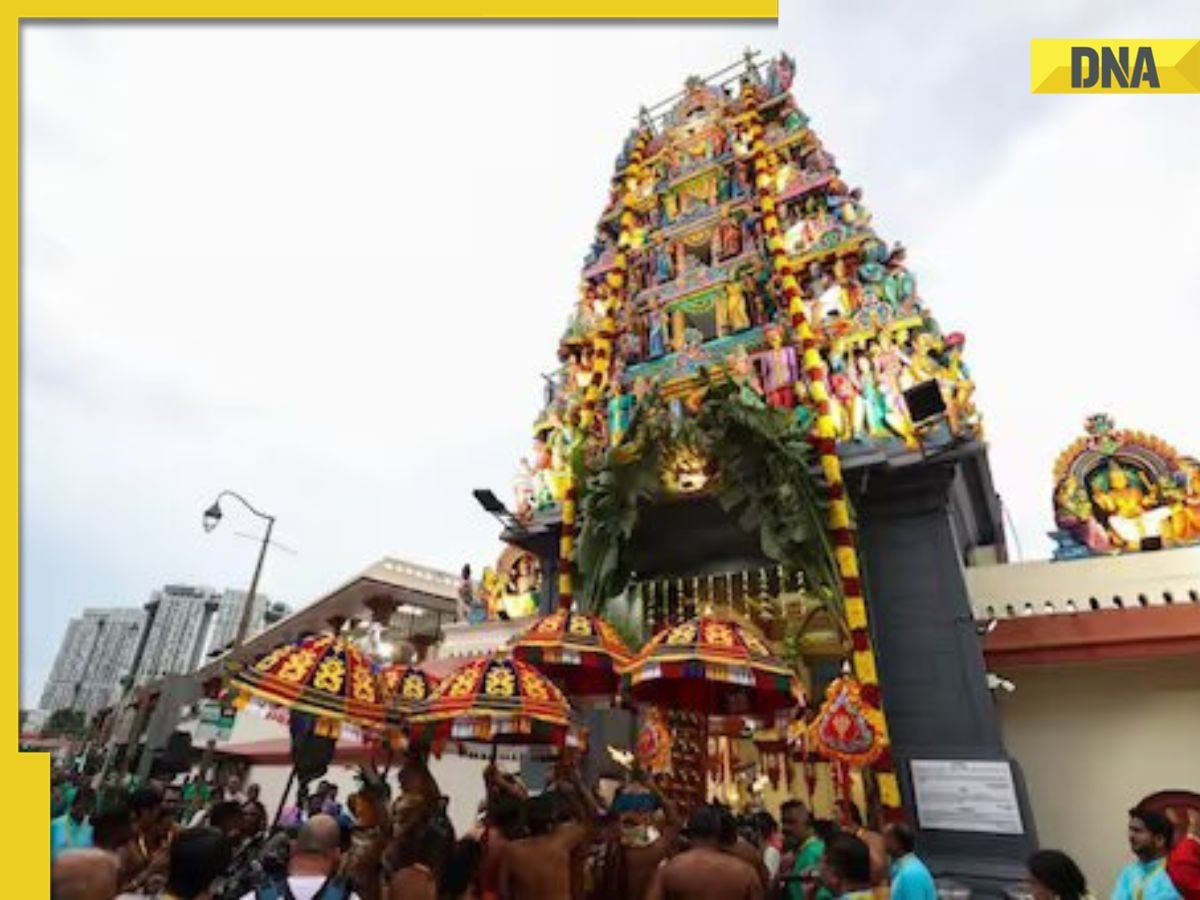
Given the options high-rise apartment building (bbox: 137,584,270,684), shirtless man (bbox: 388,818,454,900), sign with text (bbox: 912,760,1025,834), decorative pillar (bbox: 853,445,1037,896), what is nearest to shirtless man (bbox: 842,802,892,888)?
sign with text (bbox: 912,760,1025,834)

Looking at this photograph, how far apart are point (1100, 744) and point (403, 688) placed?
955 centimetres

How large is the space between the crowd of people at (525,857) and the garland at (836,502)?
2385mm

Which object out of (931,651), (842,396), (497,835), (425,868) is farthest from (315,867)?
(842,396)

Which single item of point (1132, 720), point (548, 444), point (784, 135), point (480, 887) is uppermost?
point (784, 135)

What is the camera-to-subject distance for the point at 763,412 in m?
9.90

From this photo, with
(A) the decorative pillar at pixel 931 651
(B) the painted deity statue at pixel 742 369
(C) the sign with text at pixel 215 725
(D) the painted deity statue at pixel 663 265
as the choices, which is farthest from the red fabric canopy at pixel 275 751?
(D) the painted deity statue at pixel 663 265

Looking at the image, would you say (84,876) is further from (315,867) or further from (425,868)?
(425,868)

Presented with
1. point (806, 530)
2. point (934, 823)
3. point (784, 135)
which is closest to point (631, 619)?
point (806, 530)

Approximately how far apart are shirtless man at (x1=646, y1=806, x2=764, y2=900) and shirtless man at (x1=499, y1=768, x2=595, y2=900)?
0.58 meters

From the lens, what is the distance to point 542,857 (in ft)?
Result: 13.6

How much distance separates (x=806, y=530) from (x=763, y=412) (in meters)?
1.90

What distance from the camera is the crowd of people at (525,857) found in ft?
10.5

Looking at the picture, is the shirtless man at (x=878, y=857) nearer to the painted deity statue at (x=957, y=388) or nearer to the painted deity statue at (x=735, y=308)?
the painted deity statue at (x=957, y=388)

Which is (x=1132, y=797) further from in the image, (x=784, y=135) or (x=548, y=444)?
(x=784, y=135)
